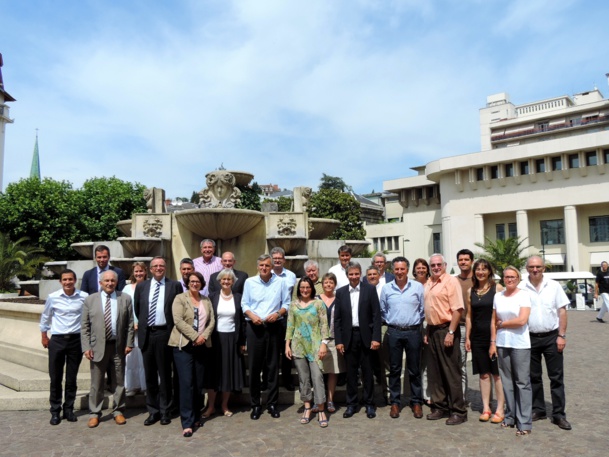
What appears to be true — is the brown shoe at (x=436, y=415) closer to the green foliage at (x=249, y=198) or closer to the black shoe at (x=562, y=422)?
the black shoe at (x=562, y=422)

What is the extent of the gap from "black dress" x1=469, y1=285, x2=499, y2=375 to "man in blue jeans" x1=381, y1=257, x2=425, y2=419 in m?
0.59

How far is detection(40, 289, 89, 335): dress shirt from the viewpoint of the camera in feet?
19.0

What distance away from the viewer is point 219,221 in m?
11.1

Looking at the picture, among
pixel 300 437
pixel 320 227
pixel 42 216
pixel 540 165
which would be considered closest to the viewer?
pixel 300 437

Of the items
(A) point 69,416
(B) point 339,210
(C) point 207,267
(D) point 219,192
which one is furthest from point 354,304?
(B) point 339,210

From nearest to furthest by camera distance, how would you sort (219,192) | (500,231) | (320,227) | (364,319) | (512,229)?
1. (364,319)
2. (219,192)
3. (320,227)
4. (512,229)
5. (500,231)

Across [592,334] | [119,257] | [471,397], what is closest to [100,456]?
[471,397]

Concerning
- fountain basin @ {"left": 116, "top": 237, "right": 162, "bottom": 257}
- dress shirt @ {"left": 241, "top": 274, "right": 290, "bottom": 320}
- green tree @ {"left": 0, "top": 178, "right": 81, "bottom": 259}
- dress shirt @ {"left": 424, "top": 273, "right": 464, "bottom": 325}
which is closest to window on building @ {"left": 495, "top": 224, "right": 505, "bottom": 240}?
green tree @ {"left": 0, "top": 178, "right": 81, "bottom": 259}

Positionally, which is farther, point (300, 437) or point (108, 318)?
point (108, 318)

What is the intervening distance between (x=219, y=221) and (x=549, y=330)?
7348 mm

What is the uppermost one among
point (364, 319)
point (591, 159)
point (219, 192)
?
point (591, 159)

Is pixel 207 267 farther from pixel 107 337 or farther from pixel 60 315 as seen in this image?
pixel 60 315

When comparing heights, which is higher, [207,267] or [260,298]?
[207,267]

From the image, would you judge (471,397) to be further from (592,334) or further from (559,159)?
(559,159)
